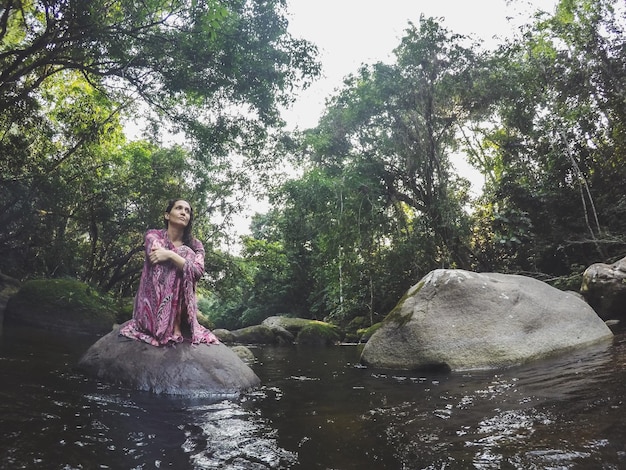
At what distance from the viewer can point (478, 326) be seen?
5523mm

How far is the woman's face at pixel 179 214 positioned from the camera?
4.70m

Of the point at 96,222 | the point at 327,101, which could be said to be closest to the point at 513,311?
the point at 327,101

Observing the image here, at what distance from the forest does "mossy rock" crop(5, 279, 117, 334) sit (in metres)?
2.86

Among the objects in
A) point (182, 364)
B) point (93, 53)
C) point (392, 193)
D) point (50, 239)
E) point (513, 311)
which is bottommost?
point (182, 364)

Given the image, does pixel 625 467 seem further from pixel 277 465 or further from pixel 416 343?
pixel 416 343

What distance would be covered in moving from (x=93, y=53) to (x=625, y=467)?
9474mm

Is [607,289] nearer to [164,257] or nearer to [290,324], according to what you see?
[164,257]

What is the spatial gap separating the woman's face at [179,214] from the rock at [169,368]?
1371 millimetres

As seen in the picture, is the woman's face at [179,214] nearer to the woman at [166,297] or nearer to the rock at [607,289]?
the woman at [166,297]

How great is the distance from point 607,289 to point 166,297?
8332 millimetres

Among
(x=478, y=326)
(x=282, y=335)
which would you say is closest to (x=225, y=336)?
(x=282, y=335)

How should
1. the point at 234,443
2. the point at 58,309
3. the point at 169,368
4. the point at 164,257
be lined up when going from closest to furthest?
the point at 234,443 < the point at 169,368 < the point at 164,257 < the point at 58,309

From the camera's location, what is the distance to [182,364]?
13.0ft


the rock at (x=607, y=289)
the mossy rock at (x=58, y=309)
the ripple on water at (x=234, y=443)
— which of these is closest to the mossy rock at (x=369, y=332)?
the rock at (x=607, y=289)
